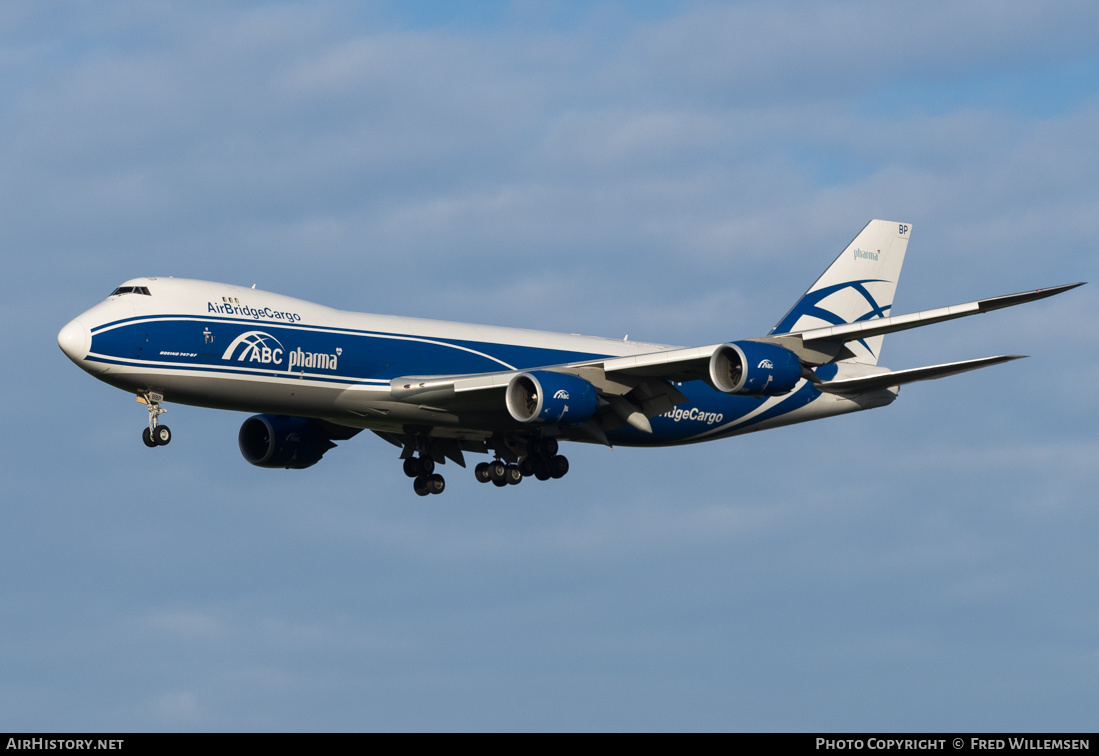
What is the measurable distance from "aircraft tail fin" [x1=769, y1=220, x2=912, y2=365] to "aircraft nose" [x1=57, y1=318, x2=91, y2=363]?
24.4 m

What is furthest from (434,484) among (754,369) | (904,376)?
(904,376)

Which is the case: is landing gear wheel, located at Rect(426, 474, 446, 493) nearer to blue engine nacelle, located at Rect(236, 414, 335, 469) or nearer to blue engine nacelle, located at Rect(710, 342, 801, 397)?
blue engine nacelle, located at Rect(236, 414, 335, 469)

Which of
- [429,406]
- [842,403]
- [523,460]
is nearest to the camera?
[429,406]

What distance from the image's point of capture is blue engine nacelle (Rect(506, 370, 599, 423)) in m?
42.2

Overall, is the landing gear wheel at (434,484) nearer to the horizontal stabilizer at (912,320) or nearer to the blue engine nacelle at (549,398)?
the blue engine nacelle at (549,398)

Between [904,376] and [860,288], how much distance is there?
8258 mm

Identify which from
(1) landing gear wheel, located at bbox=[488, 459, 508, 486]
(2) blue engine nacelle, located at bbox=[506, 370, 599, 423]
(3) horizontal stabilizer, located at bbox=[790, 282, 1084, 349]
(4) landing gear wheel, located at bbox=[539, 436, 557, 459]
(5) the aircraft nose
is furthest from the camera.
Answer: (1) landing gear wheel, located at bbox=[488, 459, 508, 486]

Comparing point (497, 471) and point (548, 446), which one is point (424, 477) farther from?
point (548, 446)

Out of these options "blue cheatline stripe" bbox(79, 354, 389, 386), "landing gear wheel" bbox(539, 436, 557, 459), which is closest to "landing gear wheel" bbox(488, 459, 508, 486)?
"landing gear wheel" bbox(539, 436, 557, 459)

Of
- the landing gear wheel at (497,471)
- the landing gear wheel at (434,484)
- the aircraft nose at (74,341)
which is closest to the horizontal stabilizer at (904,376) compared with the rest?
the landing gear wheel at (497,471)
